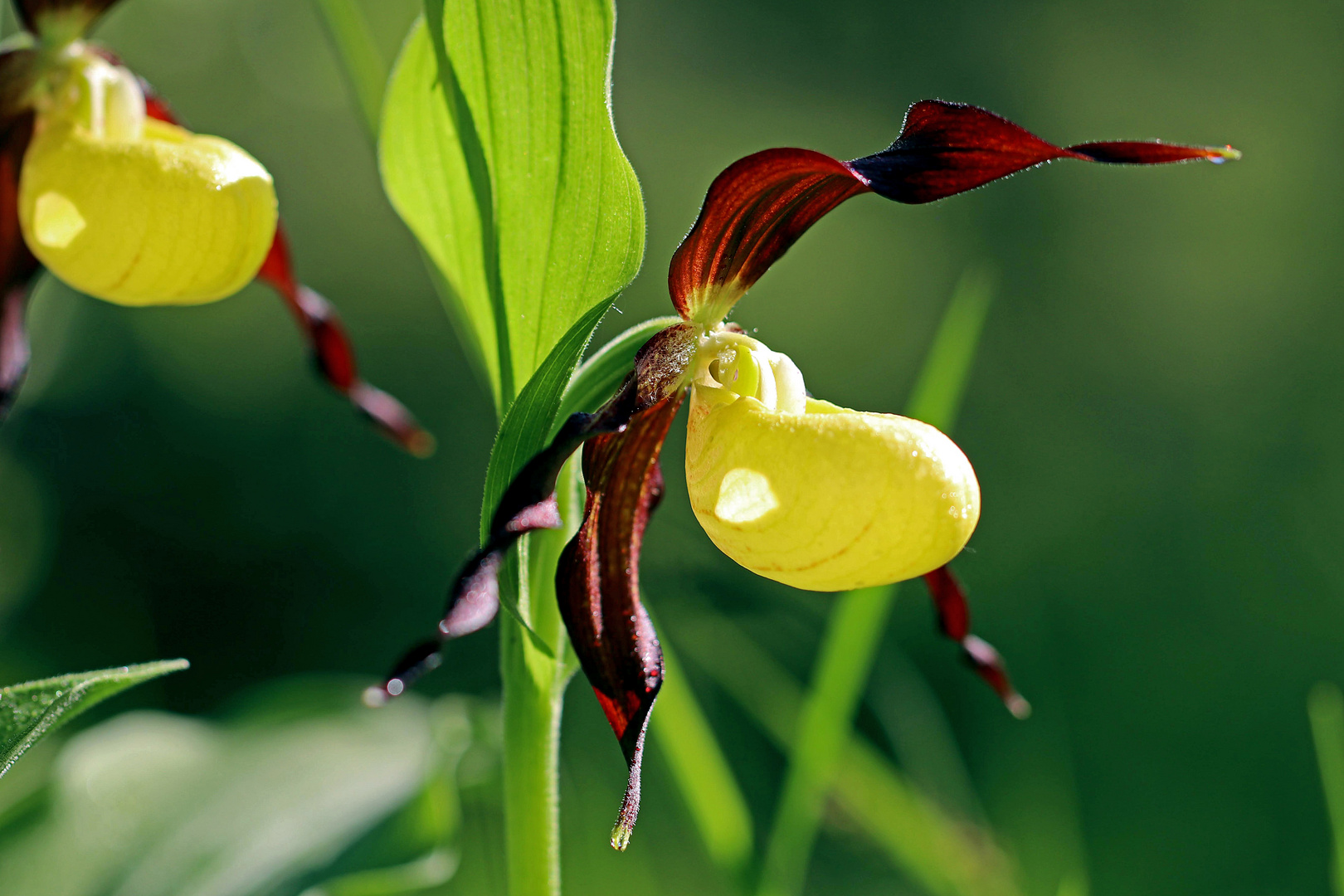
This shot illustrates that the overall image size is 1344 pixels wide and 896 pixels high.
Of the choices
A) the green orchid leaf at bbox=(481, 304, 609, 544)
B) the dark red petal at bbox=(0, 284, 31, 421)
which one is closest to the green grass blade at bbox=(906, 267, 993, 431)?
the green orchid leaf at bbox=(481, 304, 609, 544)

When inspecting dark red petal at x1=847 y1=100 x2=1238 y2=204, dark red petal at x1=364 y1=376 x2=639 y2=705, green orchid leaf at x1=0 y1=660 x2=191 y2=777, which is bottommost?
green orchid leaf at x1=0 y1=660 x2=191 y2=777

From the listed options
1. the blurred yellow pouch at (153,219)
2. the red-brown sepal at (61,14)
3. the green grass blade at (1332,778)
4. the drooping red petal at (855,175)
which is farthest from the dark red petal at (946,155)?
the red-brown sepal at (61,14)

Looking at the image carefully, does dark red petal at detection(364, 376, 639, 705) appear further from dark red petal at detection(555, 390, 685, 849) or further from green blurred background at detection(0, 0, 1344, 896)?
green blurred background at detection(0, 0, 1344, 896)

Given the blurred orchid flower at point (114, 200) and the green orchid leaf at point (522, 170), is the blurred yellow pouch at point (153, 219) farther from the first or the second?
the green orchid leaf at point (522, 170)

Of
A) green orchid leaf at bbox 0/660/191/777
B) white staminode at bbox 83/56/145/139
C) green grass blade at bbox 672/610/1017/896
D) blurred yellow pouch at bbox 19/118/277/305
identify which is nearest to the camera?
green orchid leaf at bbox 0/660/191/777

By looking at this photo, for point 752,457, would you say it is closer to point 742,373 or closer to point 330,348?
point 742,373

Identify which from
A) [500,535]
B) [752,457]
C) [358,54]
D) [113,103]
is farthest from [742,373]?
[113,103]

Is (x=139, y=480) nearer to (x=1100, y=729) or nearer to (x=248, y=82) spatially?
(x=248, y=82)
